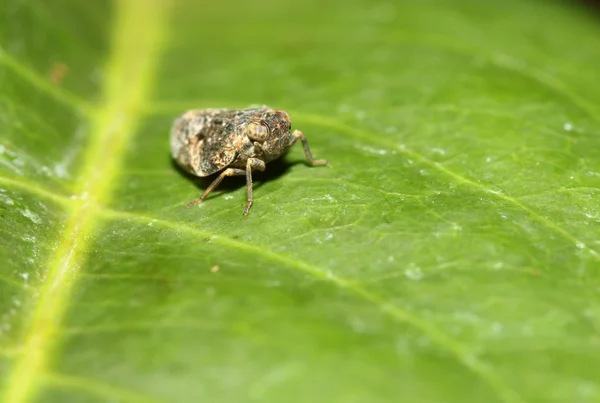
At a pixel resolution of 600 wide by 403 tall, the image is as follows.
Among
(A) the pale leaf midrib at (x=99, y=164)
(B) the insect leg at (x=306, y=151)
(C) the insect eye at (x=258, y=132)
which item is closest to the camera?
(A) the pale leaf midrib at (x=99, y=164)

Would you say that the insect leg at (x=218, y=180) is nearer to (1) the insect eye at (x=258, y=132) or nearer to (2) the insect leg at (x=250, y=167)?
(2) the insect leg at (x=250, y=167)

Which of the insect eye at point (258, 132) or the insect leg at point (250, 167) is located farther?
the insect eye at point (258, 132)

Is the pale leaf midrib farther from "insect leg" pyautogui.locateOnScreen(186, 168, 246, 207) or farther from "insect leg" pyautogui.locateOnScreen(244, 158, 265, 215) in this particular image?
"insect leg" pyautogui.locateOnScreen(244, 158, 265, 215)

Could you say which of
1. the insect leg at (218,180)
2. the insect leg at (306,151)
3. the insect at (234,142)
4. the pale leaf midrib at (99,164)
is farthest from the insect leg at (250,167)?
the pale leaf midrib at (99,164)

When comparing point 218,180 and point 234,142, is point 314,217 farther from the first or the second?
point 234,142

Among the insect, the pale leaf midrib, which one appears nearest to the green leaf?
the pale leaf midrib

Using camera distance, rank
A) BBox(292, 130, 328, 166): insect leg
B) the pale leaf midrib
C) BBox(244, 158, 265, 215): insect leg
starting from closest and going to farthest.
Answer: the pale leaf midrib < BBox(244, 158, 265, 215): insect leg < BBox(292, 130, 328, 166): insect leg
